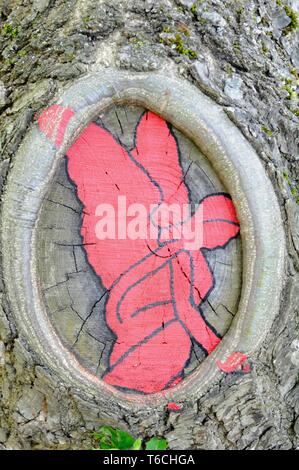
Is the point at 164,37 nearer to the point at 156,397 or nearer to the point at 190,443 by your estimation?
the point at 156,397

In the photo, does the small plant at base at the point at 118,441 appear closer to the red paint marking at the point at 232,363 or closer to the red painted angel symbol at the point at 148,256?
the red painted angel symbol at the point at 148,256

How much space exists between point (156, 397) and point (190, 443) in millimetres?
267

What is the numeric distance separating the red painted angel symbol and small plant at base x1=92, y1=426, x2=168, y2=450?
0.21 metres

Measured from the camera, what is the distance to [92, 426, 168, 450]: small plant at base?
261cm

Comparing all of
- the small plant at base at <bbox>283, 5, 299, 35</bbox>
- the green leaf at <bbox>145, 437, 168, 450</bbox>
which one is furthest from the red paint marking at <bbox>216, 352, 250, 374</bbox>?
the small plant at base at <bbox>283, 5, 299, 35</bbox>

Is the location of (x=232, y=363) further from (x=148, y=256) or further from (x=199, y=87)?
(x=199, y=87)

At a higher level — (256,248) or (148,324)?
(256,248)

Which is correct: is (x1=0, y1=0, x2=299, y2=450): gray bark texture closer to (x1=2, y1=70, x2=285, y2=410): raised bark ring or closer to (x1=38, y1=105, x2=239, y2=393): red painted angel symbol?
(x1=2, y1=70, x2=285, y2=410): raised bark ring

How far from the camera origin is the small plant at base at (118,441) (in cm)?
261

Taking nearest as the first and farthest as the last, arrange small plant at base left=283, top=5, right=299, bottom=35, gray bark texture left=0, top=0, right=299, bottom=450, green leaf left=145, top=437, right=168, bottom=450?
green leaf left=145, top=437, right=168, bottom=450, gray bark texture left=0, top=0, right=299, bottom=450, small plant at base left=283, top=5, right=299, bottom=35

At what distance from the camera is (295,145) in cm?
295

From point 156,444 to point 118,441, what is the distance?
175 mm
